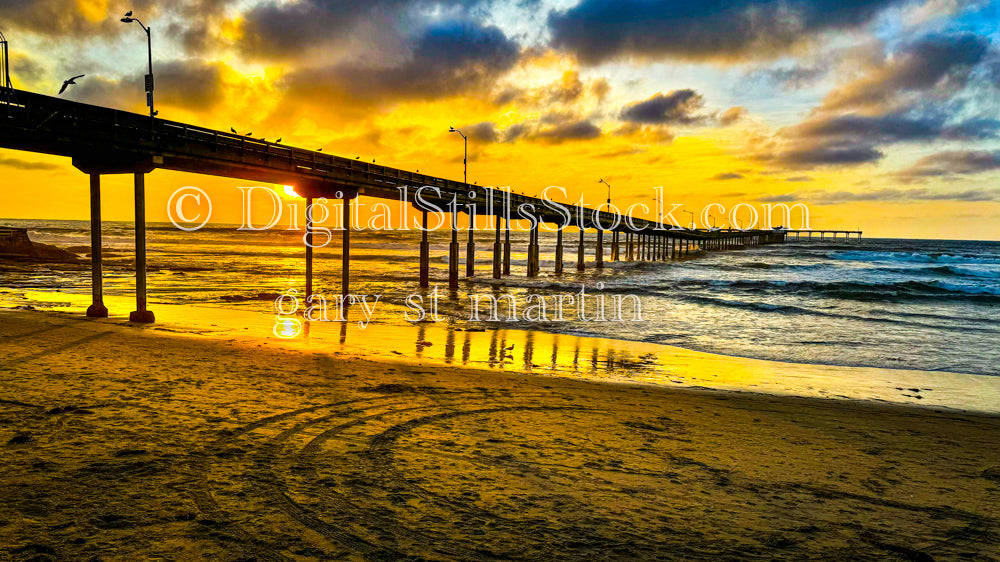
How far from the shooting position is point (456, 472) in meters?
5.93

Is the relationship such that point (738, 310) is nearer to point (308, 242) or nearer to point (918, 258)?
point (308, 242)

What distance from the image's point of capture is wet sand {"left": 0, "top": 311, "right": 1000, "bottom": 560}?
14.6ft

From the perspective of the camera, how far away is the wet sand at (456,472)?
445 cm

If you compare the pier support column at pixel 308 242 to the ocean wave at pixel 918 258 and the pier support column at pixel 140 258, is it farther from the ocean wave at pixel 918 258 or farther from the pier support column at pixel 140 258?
the ocean wave at pixel 918 258

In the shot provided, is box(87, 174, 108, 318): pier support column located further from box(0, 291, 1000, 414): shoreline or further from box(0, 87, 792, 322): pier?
box(0, 291, 1000, 414): shoreline

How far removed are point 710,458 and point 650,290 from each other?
34259 mm

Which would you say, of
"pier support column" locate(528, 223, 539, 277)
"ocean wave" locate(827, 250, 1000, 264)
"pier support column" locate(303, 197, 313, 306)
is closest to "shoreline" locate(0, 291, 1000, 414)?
"pier support column" locate(303, 197, 313, 306)

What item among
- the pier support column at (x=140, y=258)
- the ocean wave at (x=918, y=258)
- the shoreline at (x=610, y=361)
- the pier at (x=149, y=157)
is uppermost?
the pier at (x=149, y=157)

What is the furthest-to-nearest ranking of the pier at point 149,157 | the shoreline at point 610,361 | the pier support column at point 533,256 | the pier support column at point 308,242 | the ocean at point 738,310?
the pier support column at point 533,256
the pier support column at point 308,242
the ocean at point 738,310
the pier at point 149,157
the shoreline at point 610,361

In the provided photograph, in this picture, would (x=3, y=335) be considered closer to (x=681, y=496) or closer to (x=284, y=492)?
(x=284, y=492)

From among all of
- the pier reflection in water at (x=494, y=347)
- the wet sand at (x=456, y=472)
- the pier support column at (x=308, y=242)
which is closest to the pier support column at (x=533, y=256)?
the pier support column at (x=308, y=242)

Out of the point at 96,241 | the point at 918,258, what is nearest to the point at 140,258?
the point at 96,241

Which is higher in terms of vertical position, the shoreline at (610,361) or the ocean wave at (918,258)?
the ocean wave at (918,258)

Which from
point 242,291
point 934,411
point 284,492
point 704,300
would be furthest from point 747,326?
point 242,291
